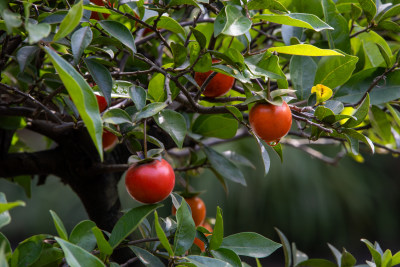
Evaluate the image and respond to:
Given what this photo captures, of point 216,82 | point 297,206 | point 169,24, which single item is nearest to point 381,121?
point 216,82

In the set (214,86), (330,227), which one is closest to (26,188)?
(214,86)

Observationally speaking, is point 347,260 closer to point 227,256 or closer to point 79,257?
point 227,256

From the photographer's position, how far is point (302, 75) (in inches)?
28.6

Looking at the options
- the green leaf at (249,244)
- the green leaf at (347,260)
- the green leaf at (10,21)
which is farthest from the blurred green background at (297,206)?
the green leaf at (10,21)

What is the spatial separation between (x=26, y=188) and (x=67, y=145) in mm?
244

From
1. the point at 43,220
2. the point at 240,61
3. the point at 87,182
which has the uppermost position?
the point at 240,61

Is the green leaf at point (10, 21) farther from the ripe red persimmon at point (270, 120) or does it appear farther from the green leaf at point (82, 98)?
the ripe red persimmon at point (270, 120)

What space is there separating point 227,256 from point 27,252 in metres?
0.23

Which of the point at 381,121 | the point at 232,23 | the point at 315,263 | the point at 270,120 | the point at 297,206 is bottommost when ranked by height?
the point at 297,206

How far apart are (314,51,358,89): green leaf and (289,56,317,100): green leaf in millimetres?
13

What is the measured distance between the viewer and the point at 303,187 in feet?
11.5

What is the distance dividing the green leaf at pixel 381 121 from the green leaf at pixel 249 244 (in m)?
0.29

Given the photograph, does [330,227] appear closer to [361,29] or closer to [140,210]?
[361,29]

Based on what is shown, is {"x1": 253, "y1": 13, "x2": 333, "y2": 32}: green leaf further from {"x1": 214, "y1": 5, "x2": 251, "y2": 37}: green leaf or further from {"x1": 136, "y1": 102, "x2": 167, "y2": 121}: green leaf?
{"x1": 136, "y1": 102, "x2": 167, "y2": 121}: green leaf
